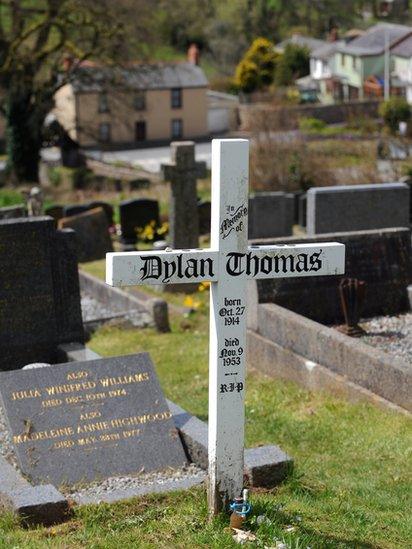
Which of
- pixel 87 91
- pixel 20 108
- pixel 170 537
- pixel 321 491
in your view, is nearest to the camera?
pixel 170 537

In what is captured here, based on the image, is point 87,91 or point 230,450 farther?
point 87,91

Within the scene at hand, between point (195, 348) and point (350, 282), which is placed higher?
point (350, 282)

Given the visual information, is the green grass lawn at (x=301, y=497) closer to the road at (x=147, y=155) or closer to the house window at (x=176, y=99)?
the road at (x=147, y=155)

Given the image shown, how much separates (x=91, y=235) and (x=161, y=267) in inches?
543

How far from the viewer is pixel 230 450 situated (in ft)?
21.7

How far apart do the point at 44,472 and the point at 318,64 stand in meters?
70.8

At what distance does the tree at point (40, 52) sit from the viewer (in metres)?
36.3

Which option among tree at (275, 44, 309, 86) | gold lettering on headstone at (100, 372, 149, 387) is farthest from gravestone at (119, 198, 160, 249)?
tree at (275, 44, 309, 86)

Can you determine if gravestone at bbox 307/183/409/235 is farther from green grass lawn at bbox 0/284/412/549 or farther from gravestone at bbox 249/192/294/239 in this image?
green grass lawn at bbox 0/284/412/549

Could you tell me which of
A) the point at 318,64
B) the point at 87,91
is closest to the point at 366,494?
the point at 87,91

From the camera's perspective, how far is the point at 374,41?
2810 inches

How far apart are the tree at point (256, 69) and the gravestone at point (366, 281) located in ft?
186

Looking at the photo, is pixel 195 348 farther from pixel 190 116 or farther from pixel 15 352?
pixel 190 116

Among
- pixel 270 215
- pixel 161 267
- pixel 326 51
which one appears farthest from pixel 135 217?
pixel 326 51
